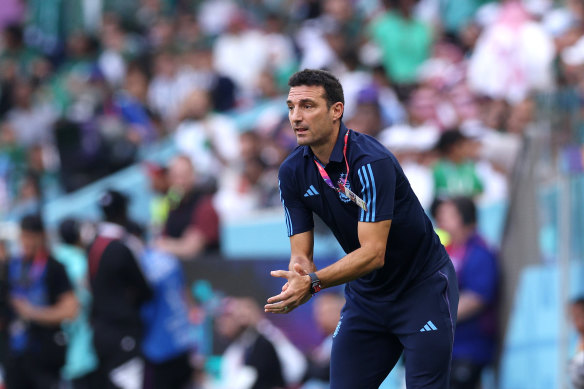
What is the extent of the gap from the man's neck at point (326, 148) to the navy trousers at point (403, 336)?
2.62 ft

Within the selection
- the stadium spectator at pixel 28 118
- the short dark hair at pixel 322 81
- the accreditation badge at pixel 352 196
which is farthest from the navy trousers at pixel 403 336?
the stadium spectator at pixel 28 118

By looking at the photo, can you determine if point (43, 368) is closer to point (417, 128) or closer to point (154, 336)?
point (154, 336)

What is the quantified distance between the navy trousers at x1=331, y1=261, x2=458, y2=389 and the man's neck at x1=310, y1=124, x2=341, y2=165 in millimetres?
799

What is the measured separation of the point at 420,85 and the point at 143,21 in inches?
308

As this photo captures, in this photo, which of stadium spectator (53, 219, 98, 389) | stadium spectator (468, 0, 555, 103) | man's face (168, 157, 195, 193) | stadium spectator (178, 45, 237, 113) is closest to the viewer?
stadium spectator (53, 219, 98, 389)

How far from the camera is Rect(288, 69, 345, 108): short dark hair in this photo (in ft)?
16.3

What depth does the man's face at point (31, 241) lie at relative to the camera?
31.7ft

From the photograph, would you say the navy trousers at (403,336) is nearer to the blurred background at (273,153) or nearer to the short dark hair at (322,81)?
the short dark hair at (322,81)

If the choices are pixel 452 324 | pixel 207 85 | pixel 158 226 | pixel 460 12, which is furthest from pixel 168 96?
pixel 452 324

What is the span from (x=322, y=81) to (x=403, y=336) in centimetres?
138

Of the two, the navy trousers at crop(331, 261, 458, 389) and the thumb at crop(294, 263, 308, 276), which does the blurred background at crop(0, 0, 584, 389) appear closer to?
the navy trousers at crop(331, 261, 458, 389)

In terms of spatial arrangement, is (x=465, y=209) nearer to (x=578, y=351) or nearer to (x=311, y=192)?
(x=578, y=351)

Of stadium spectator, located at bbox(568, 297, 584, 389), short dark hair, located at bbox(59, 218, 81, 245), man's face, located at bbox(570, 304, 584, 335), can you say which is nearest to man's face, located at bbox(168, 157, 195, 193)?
short dark hair, located at bbox(59, 218, 81, 245)

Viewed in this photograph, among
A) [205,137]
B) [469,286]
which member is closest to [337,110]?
[469,286]
